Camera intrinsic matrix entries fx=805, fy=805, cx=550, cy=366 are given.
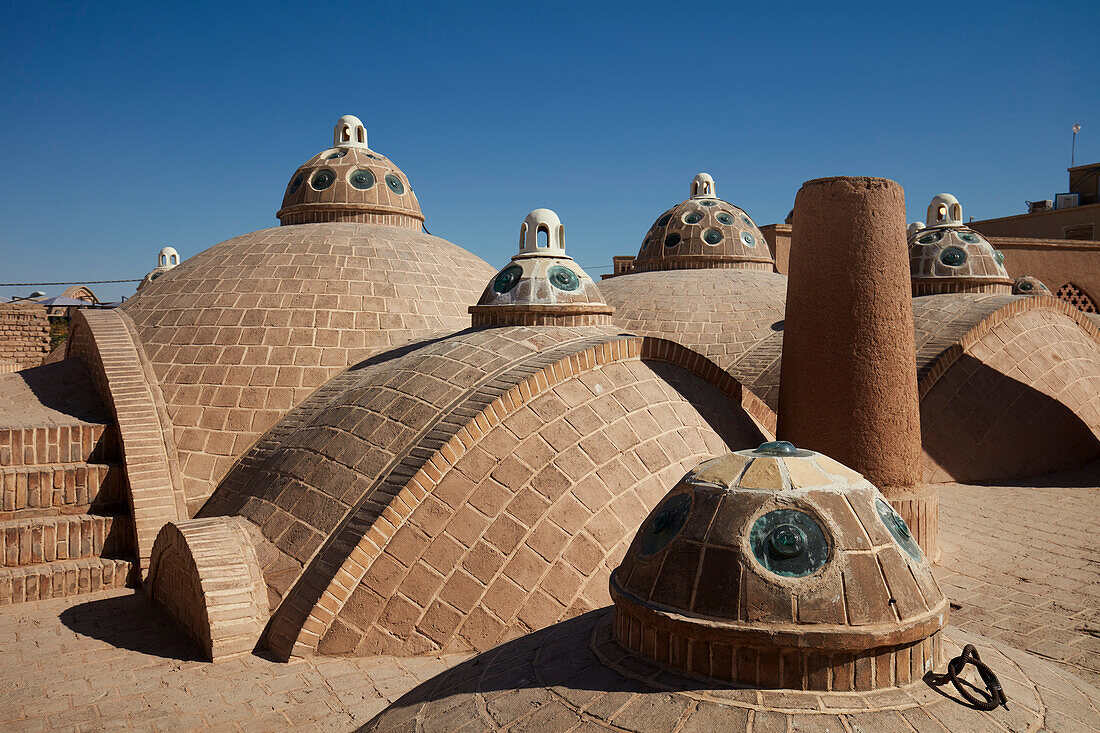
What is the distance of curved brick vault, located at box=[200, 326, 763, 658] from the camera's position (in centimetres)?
617

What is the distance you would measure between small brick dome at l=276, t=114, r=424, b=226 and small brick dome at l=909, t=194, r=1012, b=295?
847cm

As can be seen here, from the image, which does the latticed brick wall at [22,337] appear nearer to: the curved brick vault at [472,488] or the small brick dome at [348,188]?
the small brick dome at [348,188]

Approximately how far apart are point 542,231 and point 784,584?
6.32m

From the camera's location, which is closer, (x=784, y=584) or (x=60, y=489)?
(x=784, y=584)

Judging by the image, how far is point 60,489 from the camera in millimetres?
8500

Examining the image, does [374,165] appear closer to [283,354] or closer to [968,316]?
[283,354]

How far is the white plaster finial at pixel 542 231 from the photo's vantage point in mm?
8867

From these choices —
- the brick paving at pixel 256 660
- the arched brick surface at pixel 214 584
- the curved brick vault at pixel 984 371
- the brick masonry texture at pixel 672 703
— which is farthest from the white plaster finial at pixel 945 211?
the arched brick surface at pixel 214 584

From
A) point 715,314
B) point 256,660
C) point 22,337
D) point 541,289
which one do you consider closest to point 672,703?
point 256,660

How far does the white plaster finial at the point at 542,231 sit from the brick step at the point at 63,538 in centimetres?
521

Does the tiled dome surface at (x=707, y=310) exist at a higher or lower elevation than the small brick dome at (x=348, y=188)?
lower

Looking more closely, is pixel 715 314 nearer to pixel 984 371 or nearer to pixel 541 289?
pixel 984 371

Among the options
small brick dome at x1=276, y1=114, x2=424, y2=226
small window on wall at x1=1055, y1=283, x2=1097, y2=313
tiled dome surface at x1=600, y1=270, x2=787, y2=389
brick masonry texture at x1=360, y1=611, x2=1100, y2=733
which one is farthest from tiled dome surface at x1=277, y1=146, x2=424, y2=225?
small window on wall at x1=1055, y1=283, x2=1097, y2=313

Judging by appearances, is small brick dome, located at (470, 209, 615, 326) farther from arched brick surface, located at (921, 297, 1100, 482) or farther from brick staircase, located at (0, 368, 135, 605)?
arched brick surface, located at (921, 297, 1100, 482)
